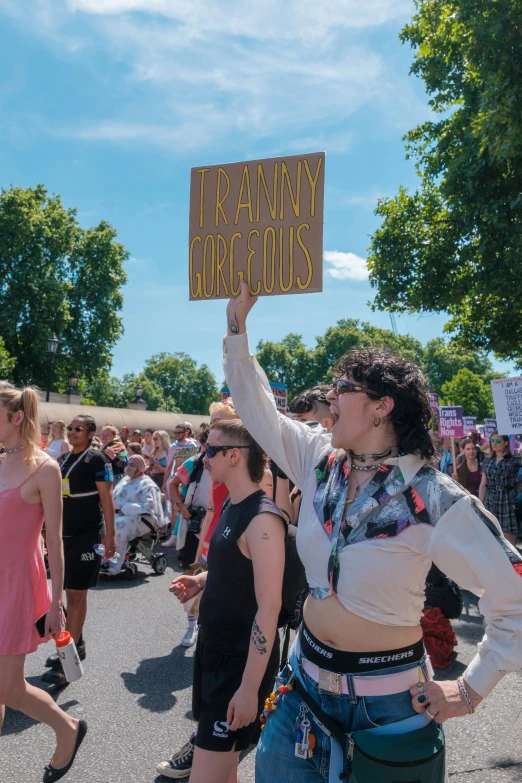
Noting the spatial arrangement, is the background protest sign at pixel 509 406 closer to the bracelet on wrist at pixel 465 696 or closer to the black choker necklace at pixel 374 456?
the black choker necklace at pixel 374 456

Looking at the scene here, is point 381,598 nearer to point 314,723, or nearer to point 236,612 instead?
point 314,723

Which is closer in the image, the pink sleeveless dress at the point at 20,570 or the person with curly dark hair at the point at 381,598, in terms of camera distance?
the person with curly dark hair at the point at 381,598

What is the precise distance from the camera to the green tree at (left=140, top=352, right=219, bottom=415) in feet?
304

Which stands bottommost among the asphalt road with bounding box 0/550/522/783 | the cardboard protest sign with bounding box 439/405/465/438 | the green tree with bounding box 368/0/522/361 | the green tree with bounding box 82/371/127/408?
the asphalt road with bounding box 0/550/522/783

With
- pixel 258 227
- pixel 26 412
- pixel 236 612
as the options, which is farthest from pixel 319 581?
pixel 26 412

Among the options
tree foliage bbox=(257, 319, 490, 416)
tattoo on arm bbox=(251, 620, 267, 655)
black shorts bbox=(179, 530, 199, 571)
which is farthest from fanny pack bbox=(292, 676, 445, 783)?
tree foliage bbox=(257, 319, 490, 416)

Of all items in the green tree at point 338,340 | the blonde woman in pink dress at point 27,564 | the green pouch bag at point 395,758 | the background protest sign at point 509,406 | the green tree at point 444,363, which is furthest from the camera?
the green tree at point 444,363

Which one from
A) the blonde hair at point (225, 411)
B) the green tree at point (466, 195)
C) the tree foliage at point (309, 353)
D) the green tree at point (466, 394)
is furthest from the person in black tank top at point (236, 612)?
the tree foliage at point (309, 353)

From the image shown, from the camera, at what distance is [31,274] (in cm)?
3738

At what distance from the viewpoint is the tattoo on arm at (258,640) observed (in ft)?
8.41

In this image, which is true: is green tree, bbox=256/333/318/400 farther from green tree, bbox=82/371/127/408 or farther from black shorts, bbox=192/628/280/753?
black shorts, bbox=192/628/280/753

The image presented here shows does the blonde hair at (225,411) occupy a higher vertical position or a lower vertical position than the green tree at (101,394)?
lower

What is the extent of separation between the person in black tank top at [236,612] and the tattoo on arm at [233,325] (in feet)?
2.00

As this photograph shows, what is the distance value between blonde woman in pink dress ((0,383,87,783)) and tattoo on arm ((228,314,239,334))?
5.26 feet
